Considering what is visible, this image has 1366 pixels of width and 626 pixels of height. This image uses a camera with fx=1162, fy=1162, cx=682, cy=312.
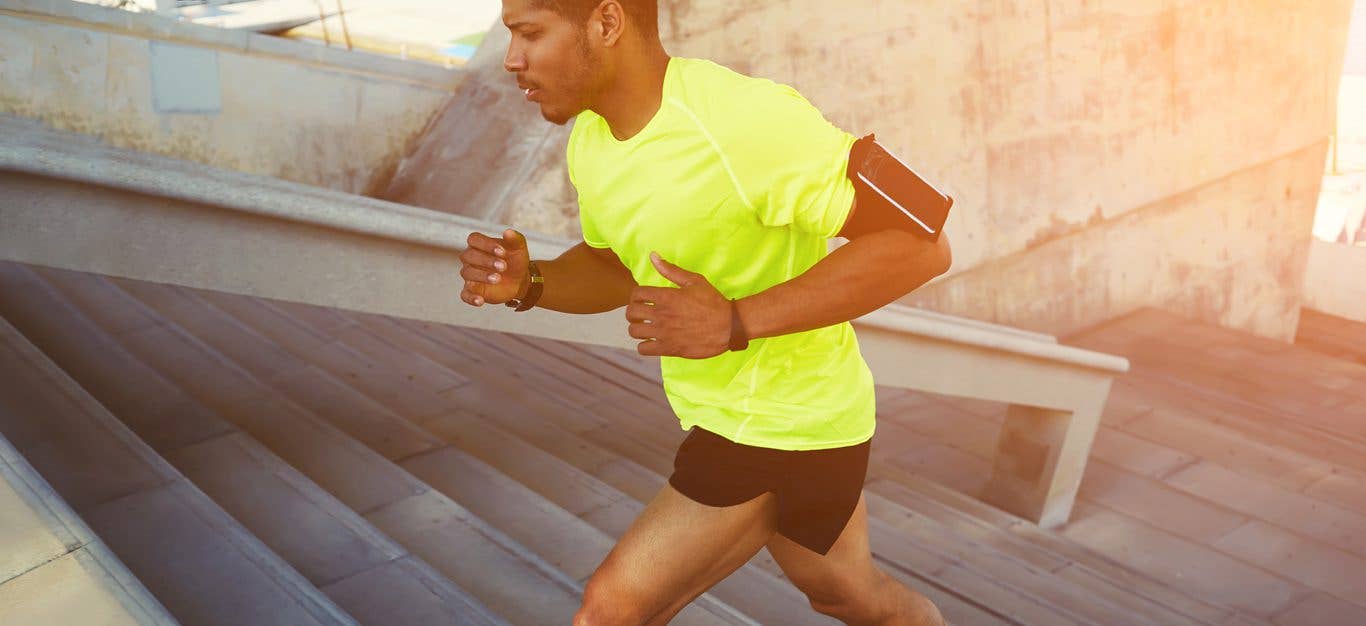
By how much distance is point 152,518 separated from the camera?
2877 mm

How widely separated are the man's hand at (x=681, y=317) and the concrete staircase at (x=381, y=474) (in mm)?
1114

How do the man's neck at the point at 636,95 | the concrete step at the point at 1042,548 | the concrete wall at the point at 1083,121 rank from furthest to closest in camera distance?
the concrete wall at the point at 1083,121 → the concrete step at the point at 1042,548 → the man's neck at the point at 636,95

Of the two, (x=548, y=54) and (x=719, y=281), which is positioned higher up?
(x=548, y=54)

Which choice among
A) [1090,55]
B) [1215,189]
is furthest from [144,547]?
[1215,189]

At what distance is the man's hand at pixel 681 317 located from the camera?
6.28 feet

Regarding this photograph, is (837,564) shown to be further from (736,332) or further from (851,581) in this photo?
(736,332)

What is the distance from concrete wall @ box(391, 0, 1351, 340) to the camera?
717 centimetres

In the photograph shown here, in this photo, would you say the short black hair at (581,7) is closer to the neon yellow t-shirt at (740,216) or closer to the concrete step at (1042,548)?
the neon yellow t-shirt at (740,216)

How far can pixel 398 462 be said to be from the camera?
167 inches

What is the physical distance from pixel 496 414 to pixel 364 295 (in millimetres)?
1900

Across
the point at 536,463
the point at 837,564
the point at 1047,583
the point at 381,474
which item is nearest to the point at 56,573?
the point at 837,564

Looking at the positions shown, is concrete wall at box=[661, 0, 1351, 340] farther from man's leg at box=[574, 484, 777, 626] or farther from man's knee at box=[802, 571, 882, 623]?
man's leg at box=[574, 484, 777, 626]

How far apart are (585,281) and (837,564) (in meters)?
0.80

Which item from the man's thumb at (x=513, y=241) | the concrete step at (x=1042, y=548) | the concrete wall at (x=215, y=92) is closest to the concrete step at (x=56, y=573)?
the man's thumb at (x=513, y=241)
